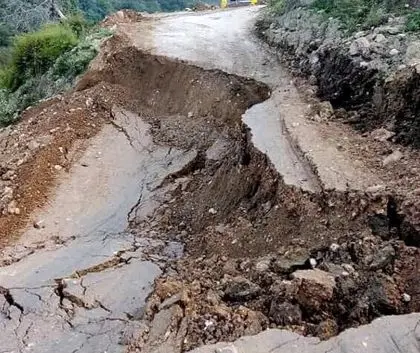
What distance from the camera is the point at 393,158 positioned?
5516 millimetres

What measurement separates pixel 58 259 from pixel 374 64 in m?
3.91

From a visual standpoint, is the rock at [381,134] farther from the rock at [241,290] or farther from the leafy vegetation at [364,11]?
the rock at [241,290]

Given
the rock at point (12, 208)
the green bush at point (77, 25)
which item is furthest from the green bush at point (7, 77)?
the rock at point (12, 208)

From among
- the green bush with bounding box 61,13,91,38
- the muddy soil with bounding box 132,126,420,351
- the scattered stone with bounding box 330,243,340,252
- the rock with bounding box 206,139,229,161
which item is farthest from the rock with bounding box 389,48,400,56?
the green bush with bounding box 61,13,91,38

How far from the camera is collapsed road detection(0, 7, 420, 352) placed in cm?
400

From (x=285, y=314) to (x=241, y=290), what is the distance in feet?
2.02

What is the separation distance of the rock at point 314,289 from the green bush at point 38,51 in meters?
8.02

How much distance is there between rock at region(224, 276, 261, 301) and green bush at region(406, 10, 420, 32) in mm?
3913

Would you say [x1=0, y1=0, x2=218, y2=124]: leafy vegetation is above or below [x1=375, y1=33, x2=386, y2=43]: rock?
below

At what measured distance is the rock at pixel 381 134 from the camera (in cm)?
593

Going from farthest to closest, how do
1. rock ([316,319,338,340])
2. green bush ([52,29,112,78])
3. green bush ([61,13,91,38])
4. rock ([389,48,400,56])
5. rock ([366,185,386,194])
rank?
green bush ([61,13,91,38]), green bush ([52,29,112,78]), rock ([389,48,400,56]), rock ([366,185,386,194]), rock ([316,319,338,340])

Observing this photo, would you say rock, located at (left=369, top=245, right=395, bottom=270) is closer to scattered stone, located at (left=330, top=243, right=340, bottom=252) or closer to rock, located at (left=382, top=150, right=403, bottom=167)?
scattered stone, located at (left=330, top=243, right=340, bottom=252)

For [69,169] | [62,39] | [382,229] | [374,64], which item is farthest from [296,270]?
[62,39]

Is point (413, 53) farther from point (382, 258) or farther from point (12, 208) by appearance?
point (12, 208)
